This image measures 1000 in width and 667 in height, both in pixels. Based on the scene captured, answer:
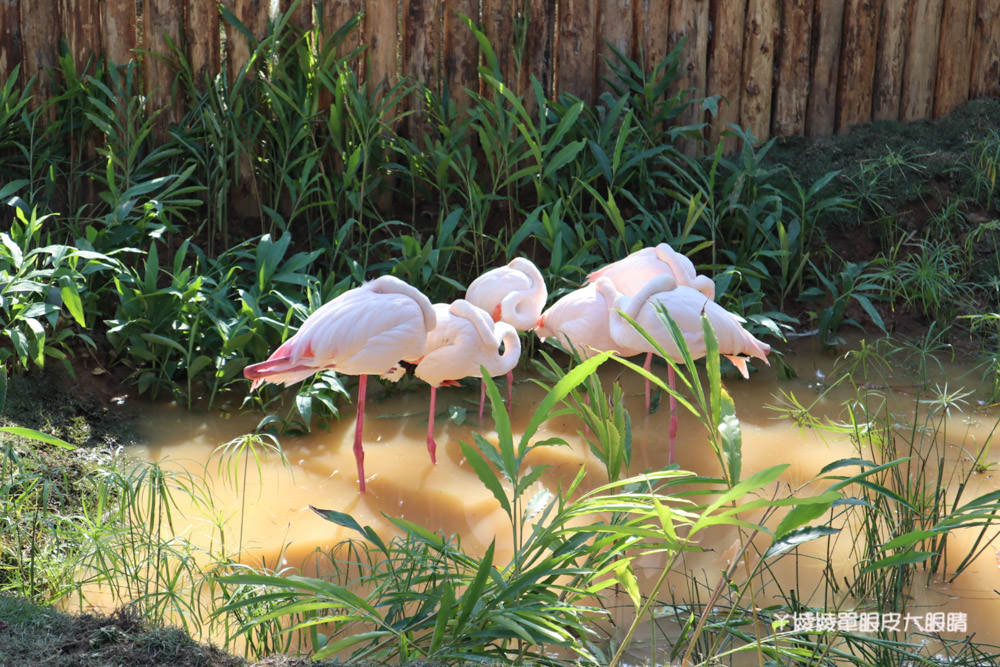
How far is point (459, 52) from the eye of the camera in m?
5.71

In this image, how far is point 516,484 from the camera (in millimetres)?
2209

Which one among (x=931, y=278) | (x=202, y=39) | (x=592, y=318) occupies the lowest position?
(x=592, y=318)

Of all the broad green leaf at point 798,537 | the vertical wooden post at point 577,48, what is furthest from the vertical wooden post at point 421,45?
the broad green leaf at point 798,537

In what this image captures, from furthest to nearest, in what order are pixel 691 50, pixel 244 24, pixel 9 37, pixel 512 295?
1. pixel 691 50
2. pixel 244 24
3. pixel 9 37
4. pixel 512 295

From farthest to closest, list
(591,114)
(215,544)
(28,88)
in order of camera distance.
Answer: (591,114) < (28,88) < (215,544)

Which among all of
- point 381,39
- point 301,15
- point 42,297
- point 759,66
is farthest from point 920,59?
point 42,297

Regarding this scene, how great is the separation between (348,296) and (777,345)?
2380 mm

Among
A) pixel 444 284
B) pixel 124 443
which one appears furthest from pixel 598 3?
pixel 124 443

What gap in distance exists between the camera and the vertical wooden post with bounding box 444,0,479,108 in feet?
18.5

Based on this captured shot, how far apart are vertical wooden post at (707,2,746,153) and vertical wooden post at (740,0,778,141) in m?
0.04

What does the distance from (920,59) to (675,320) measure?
10.6ft

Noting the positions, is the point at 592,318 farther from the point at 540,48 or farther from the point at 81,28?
the point at 81,28

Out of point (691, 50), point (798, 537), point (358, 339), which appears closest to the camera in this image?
point (798, 537)

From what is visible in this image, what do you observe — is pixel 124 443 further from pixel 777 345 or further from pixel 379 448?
pixel 777 345
